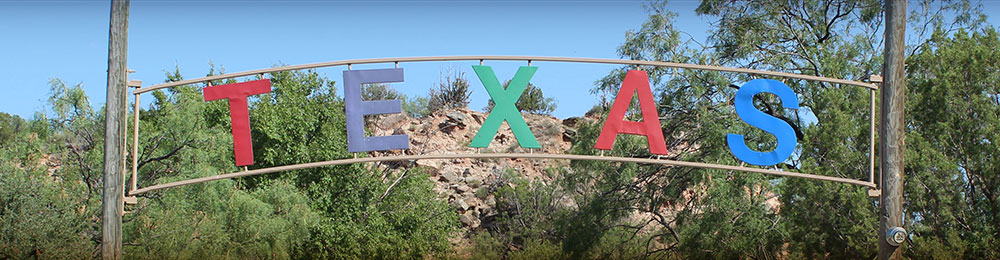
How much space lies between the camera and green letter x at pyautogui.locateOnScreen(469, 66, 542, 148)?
12.4m

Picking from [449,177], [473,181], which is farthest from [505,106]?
[449,177]

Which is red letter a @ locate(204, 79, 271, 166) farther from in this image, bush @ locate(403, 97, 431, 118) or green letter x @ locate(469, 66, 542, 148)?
bush @ locate(403, 97, 431, 118)


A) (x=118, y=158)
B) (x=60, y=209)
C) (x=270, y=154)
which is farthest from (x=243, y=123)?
(x=270, y=154)

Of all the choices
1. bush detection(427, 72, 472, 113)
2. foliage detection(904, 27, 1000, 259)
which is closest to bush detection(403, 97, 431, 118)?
bush detection(427, 72, 472, 113)

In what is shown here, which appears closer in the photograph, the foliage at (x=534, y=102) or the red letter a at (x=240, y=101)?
the red letter a at (x=240, y=101)

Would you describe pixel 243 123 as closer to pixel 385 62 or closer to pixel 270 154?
pixel 385 62

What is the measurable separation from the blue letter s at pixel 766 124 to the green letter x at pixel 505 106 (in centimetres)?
252

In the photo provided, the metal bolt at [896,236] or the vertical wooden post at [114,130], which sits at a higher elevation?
the vertical wooden post at [114,130]

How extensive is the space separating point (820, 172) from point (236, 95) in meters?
10.6

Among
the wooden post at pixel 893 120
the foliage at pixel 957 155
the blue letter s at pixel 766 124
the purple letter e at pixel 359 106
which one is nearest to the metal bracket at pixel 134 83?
the purple letter e at pixel 359 106

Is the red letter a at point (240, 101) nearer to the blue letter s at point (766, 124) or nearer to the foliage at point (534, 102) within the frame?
the blue letter s at point (766, 124)

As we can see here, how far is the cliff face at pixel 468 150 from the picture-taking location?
116ft

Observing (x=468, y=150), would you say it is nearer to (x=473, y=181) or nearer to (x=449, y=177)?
(x=473, y=181)

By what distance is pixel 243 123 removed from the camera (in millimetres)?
12469
